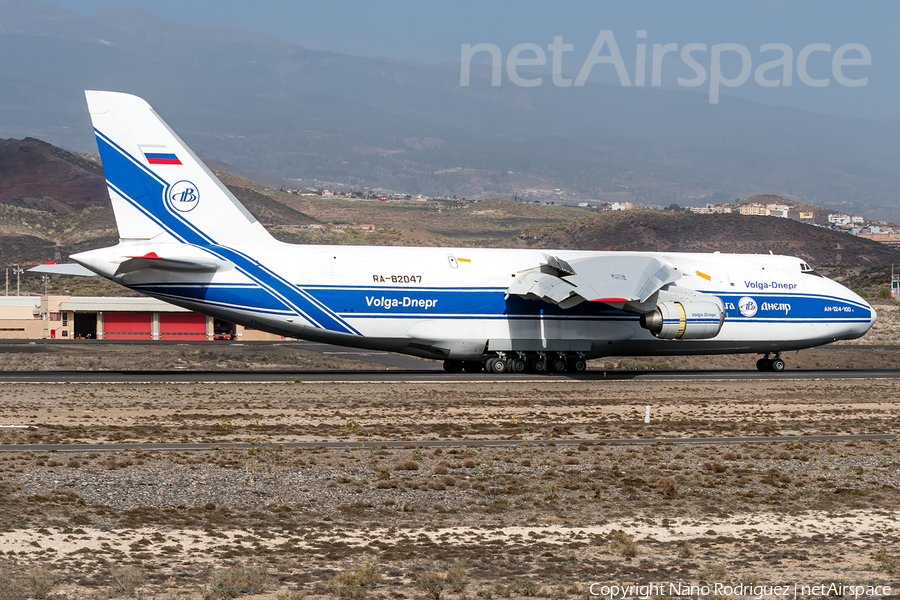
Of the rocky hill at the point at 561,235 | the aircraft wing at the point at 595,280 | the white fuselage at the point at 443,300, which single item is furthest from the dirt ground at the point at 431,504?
the rocky hill at the point at 561,235

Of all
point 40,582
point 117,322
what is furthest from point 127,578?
point 117,322

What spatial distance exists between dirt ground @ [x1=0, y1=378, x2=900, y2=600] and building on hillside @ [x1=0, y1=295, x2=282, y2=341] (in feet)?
173

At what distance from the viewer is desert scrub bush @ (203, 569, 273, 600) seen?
10.1m

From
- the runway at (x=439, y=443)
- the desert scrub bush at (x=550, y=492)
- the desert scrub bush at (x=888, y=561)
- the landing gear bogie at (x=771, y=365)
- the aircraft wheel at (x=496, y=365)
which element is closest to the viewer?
the desert scrub bush at (x=888, y=561)

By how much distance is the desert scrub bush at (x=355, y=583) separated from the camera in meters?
10.2

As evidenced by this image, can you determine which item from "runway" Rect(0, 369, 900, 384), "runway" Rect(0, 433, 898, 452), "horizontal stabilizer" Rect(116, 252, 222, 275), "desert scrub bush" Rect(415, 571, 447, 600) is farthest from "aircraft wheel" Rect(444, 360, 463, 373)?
"desert scrub bush" Rect(415, 571, 447, 600)

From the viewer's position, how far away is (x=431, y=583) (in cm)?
1060

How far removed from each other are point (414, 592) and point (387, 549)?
193 cm

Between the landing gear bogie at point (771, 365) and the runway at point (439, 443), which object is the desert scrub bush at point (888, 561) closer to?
the runway at point (439, 443)

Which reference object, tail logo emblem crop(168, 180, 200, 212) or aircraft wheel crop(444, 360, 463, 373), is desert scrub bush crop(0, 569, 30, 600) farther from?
aircraft wheel crop(444, 360, 463, 373)

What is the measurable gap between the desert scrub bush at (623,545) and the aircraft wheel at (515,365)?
75.0 feet

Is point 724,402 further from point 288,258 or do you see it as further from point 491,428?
point 288,258

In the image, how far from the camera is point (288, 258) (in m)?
33.0

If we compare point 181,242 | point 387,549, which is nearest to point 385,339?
point 181,242
